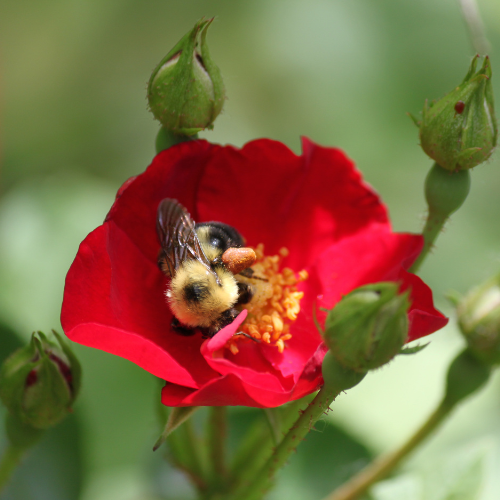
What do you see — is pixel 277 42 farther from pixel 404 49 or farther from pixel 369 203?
pixel 369 203

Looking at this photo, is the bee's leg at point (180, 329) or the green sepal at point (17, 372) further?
the bee's leg at point (180, 329)

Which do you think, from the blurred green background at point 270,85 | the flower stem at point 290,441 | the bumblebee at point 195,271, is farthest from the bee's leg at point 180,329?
the blurred green background at point 270,85

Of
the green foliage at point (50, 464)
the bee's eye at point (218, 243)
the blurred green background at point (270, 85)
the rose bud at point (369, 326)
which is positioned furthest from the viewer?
the blurred green background at point (270, 85)

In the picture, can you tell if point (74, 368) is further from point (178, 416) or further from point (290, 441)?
point (290, 441)

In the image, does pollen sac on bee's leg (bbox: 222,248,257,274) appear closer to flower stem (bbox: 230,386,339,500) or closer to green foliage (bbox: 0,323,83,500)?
flower stem (bbox: 230,386,339,500)

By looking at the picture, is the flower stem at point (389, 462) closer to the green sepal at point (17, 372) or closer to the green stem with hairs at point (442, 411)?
the green stem with hairs at point (442, 411)

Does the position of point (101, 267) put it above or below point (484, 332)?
above

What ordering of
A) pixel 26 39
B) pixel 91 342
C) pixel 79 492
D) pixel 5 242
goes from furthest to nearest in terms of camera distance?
pixel 26 39, pixel 5 242, pixel 79 492, pixel 91 342

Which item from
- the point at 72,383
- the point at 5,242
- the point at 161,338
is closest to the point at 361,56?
the point at 5,242
